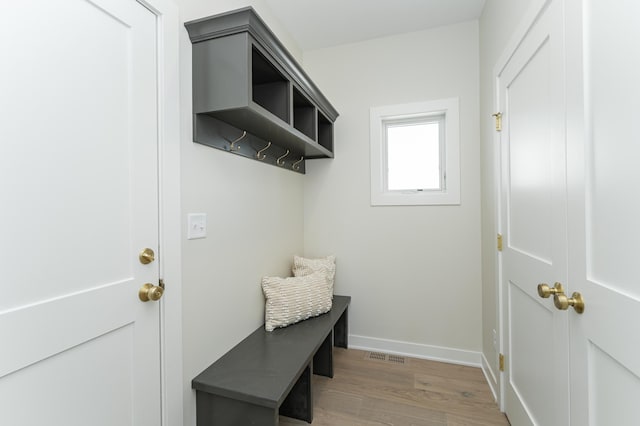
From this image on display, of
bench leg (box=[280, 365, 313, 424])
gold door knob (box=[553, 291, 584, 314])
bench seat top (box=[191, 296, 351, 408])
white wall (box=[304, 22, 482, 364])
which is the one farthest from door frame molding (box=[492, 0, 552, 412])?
bench leg (box=[280, 365, 313, 424])

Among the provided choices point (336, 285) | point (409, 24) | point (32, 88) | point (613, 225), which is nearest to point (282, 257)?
point (336, 285)

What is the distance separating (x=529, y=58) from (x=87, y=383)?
221cm

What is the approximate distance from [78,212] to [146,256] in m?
0.29

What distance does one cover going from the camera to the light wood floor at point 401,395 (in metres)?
1.67

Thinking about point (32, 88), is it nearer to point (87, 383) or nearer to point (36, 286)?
point (36, 286)

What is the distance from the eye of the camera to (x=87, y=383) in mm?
946

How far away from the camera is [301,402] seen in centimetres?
166

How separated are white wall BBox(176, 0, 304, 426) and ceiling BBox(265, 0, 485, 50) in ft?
0.77

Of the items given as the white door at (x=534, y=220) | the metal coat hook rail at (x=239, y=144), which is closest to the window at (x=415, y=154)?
the white door at (x=534, y=220)

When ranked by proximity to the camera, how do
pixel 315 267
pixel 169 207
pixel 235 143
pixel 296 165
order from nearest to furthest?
pixel 169 207 < pixel 235 143 < pixel 315 267 < pixel 296 165

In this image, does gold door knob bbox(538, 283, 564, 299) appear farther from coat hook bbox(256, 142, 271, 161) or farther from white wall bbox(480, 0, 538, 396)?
coat hook bbox(256, 142, 271, 161)

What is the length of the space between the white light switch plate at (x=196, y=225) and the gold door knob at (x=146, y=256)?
20 cm

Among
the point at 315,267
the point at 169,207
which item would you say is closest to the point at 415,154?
the point at 315,267

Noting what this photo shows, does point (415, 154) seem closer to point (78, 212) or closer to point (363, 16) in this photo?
point (363, 16)
